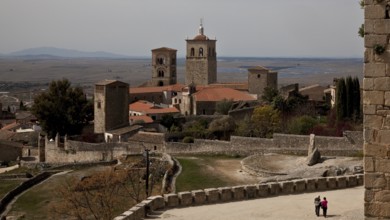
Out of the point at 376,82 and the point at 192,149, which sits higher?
the point at 376,82

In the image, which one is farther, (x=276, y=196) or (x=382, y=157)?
(x=276, y=196)

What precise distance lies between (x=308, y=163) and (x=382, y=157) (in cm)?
2814

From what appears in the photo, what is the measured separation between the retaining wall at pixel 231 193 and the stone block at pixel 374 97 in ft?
25.9

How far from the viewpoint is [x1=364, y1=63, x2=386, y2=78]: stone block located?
857 cm

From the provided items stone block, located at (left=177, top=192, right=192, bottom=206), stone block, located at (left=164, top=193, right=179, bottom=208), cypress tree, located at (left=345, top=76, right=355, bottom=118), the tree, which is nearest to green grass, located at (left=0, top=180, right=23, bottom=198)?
the tree

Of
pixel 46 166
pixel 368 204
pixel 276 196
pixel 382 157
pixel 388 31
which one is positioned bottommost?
pixel 46 166

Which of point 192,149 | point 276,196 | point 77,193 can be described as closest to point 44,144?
point 192,149

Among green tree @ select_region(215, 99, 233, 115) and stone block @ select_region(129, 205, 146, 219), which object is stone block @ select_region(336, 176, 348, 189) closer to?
stone block @ select_region(129, 205, 146, 219)

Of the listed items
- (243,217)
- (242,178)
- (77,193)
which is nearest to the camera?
(243,217)

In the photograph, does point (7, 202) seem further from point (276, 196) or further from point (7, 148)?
point (7, 148)

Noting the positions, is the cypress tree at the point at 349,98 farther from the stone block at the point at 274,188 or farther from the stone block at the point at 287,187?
the stone block at the point at 274,188

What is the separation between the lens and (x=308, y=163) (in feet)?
120

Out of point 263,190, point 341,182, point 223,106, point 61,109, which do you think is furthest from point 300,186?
point 223,106

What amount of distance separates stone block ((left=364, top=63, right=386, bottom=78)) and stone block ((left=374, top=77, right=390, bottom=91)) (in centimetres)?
6
